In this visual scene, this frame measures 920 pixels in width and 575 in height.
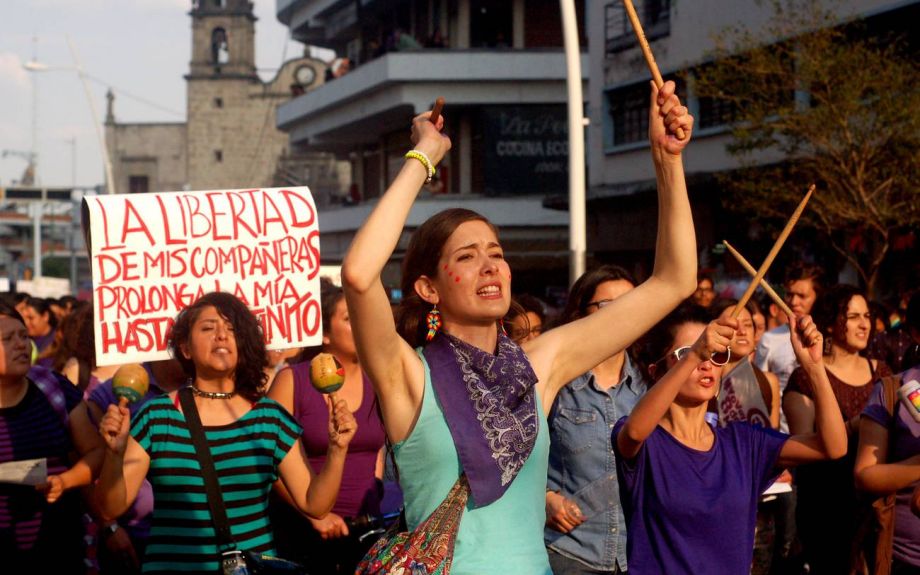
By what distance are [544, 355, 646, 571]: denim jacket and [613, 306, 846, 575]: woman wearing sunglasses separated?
0.78 metres

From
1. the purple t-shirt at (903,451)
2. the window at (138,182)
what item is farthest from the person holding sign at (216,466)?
the window at (138,182)

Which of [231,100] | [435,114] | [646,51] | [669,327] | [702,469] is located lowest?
[702,469]

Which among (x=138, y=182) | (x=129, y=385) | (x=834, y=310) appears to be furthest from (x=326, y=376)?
(x=138, y=182)

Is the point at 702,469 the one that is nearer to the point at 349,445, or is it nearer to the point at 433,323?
the point at 433,323

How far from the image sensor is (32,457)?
5.88 meters

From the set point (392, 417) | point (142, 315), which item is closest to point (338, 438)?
point (392, 417)

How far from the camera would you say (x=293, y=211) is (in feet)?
21.7

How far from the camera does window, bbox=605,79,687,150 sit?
26562 millimetres

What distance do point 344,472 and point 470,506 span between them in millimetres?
2999

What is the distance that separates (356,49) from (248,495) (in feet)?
133

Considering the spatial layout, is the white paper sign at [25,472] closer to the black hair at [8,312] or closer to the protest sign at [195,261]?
the protest sign at [195,261]

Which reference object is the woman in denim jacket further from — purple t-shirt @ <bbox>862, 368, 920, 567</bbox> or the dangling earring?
the dangling earring

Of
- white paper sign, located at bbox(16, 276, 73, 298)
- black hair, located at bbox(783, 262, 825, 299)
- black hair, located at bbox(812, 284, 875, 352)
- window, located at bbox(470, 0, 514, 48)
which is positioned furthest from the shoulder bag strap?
window, located at bbox(470, 0, 514, 48)

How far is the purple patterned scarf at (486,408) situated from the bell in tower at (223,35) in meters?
76.5
